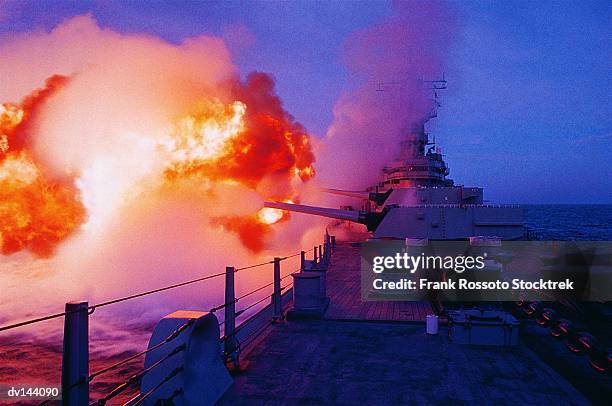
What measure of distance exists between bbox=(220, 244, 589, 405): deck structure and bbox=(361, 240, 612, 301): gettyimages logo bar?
2376mm

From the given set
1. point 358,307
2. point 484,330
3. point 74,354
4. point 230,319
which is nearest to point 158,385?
point 74,354

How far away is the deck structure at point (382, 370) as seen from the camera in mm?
4906

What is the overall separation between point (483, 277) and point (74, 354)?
923 centimetres

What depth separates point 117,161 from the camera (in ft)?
42.3

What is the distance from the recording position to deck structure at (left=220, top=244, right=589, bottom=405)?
193 inches

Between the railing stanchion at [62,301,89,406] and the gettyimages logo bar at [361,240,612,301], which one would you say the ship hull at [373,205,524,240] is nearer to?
the gettyimages logo bar at [361,240,612,301]

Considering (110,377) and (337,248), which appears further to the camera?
(337,248)

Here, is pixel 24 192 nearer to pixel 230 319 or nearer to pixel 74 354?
pixel 230 319

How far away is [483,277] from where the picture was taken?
32.4 ft

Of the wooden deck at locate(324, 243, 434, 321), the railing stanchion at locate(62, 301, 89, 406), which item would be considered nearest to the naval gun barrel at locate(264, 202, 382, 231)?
the wooden deck at locate(324, 243, 434, 321)

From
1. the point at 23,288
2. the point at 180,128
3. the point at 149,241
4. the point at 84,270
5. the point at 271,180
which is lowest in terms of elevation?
the point at 23,288

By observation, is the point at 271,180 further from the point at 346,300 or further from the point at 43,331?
the point at 43,331

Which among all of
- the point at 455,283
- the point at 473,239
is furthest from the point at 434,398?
the point at 473,239

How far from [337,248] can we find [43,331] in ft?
50.4
